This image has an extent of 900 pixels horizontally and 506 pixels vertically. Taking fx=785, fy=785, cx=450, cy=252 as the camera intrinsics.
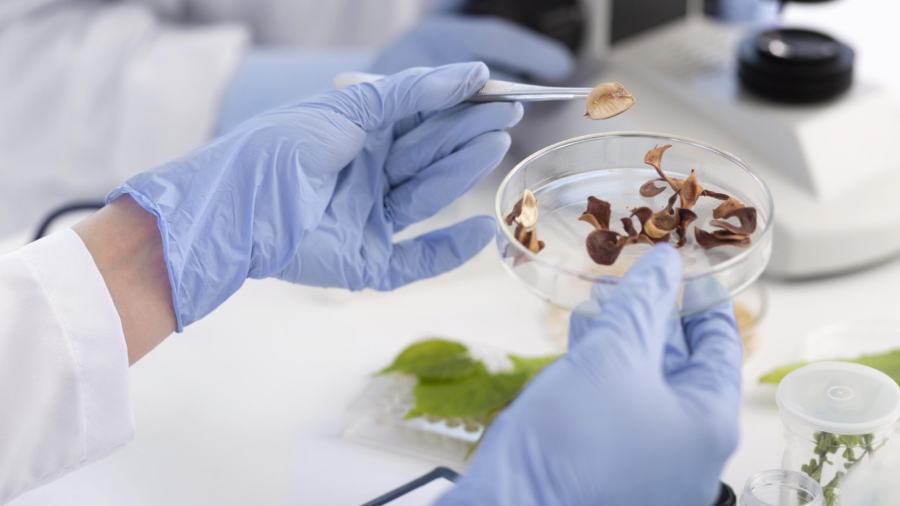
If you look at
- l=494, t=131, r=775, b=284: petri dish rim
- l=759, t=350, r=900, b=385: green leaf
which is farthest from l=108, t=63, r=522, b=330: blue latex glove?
l=759, t=350, r=900, b=385: green leaf

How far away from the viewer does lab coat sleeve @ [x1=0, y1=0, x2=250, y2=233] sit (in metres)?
1.68

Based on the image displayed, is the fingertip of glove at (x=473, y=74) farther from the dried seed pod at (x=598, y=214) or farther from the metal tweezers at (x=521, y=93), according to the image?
the dried seed pod at (x=598, y=214)

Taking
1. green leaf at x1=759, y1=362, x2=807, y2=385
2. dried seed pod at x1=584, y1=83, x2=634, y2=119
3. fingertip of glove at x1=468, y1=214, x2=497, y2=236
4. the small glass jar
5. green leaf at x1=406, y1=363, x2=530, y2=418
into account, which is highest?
dried seed pod at x1=584, y1=83, x2=634, y2=119

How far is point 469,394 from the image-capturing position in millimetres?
926

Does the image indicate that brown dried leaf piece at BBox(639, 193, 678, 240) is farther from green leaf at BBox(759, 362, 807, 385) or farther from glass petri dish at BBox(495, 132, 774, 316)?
green leaf at BBox(759, 362, 807, 385)

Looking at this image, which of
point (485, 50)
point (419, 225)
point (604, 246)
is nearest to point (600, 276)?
point (604, 246)

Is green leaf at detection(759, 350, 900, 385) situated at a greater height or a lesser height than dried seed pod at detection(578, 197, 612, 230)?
lesser

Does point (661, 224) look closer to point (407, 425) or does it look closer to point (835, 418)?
point (835, 418)

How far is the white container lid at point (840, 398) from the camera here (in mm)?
668

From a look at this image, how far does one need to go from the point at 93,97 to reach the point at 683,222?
1420 millimetres

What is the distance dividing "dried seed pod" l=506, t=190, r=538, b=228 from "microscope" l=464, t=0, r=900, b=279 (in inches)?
20.4

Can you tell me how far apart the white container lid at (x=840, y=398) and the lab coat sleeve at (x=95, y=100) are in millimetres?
1337

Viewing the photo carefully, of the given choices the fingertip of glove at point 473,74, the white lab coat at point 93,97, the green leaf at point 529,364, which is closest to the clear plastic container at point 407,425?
the green leaf at point 529,364

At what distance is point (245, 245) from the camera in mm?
826
